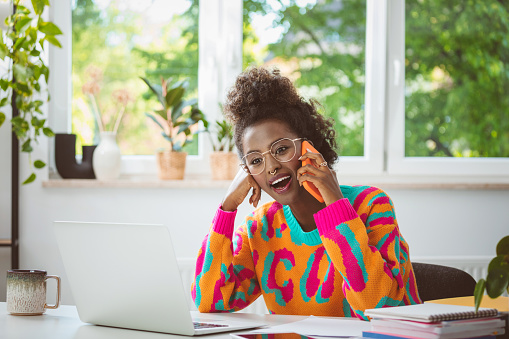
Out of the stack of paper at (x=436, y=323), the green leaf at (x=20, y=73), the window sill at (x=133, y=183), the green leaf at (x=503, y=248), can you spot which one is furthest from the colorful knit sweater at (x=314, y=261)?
the green leaf at (x=20, y=73)

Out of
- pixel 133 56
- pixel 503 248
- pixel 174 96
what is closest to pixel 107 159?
pixel 174 96

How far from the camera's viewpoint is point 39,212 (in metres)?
2.71

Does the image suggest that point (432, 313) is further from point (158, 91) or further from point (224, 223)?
point (158, 91)

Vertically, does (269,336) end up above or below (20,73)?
below

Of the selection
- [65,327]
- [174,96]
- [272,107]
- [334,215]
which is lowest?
[65,327]

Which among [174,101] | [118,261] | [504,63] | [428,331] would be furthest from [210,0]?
[428,331]

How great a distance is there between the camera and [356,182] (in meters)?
2.83

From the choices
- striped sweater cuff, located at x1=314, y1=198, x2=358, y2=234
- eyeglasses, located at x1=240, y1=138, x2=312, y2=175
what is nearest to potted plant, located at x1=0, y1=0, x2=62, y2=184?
eyeglasses, located at x1=240, y1=138, x2=312, y2=175

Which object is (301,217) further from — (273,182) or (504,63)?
(504,63)

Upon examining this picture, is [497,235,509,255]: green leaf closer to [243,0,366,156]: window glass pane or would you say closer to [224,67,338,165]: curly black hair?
[224,67,338,165]: curly black hair

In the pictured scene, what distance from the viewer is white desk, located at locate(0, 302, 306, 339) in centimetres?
118

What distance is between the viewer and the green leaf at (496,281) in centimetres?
85

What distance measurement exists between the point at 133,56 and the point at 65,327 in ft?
6.03

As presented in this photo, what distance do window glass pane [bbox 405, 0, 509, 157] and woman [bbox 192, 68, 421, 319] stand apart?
1.25m
